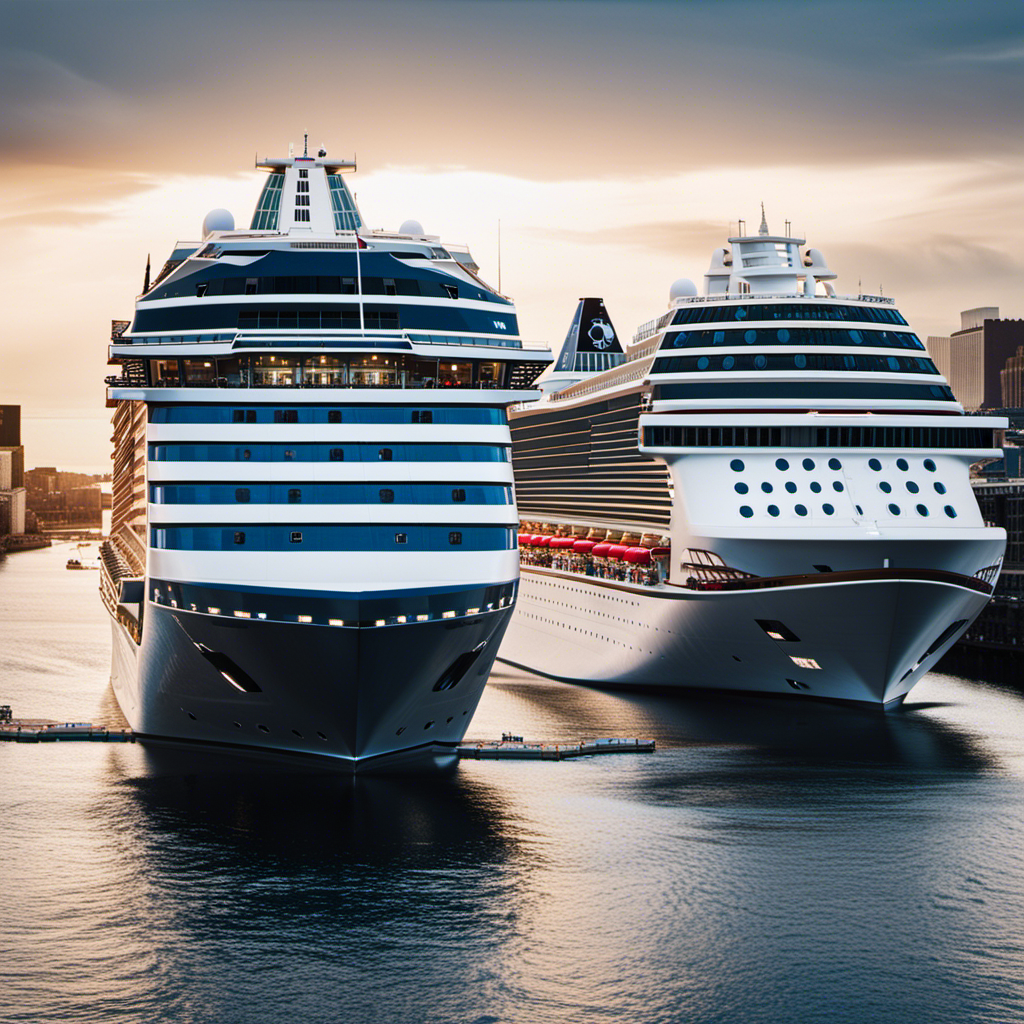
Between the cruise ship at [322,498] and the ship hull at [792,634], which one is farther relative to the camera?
the ship hull at [792,634]

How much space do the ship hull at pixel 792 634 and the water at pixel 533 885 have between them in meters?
2.94

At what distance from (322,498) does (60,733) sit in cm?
1637

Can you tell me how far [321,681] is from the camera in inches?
1384

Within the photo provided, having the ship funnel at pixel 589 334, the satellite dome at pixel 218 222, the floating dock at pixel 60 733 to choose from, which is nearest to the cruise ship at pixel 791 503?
the satellite dome at pixel 218 222

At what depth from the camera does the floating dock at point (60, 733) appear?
45375mm

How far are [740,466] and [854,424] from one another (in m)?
4.26

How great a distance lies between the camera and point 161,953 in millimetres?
26828

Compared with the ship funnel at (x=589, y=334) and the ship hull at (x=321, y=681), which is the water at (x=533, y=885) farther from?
the ship funnel at (x=589, y=334)

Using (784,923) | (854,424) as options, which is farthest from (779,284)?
(784,923)

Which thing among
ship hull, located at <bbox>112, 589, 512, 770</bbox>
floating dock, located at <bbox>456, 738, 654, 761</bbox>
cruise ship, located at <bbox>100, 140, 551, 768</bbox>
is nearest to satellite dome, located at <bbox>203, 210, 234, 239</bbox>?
cruise ship, located at <bbox>100, 140, 551, 768</bbox>

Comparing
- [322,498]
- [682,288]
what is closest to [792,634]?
[322,498]

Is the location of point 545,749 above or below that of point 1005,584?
below

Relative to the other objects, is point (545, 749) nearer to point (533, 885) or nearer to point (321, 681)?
point (321, 681)

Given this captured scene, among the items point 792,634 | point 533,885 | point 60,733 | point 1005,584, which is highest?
point 792,634
